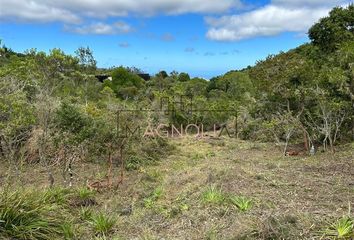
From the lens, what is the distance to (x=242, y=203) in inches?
203

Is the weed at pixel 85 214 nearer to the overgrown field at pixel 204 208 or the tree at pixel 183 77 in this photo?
the overgrown field at pixel 204 208

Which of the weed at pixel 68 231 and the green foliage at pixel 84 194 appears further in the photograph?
the green foliage at pixel 84 194

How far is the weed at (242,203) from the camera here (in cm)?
510

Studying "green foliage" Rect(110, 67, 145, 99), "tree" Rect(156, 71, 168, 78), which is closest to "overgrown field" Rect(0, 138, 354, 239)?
"green foliage" Rect(110, 67, 145, 99)

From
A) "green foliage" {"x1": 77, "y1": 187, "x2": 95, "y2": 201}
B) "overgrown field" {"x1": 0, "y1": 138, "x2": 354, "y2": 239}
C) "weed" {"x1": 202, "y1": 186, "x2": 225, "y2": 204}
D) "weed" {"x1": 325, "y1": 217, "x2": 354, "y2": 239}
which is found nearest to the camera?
"weed" {"x1": 325, "y1": 217, "x2": 354, "y2": 239}

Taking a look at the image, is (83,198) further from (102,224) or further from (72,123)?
(102,224)

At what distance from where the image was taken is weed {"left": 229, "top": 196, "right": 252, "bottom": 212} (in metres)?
5.10

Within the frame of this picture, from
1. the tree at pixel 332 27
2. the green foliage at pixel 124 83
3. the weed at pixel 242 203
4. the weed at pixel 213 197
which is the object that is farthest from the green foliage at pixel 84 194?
the green foliage at pixel 124 83

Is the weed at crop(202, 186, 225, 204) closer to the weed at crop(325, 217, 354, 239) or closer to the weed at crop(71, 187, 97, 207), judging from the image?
the weed at crop(325, 217, 354, 239)

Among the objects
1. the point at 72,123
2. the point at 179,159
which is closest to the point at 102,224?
the point at 72,123

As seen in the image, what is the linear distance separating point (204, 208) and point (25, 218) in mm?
2024

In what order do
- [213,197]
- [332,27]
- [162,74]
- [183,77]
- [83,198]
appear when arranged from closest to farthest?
[213,197], [83,198], [332,27], [162,74], [183,77]

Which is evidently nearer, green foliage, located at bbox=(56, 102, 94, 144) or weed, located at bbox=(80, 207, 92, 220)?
weed, located at bbox=(80, 207, 92, 220)

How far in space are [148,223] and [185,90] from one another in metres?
15.4
